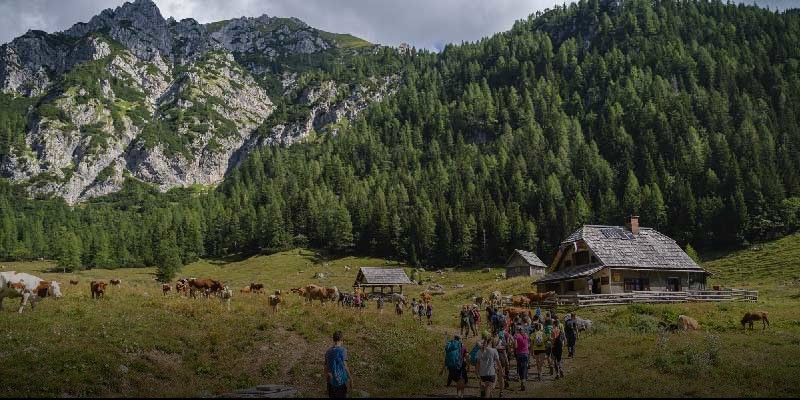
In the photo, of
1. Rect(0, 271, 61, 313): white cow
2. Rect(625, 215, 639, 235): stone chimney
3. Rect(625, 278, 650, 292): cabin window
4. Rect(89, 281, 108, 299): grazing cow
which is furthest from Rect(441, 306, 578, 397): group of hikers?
Rect(625, 215, 639, 235): stone chimney

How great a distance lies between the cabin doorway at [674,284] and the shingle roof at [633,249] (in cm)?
154

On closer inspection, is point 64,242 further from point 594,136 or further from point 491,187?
point 594,136

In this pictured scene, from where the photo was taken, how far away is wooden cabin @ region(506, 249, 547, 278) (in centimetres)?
8188

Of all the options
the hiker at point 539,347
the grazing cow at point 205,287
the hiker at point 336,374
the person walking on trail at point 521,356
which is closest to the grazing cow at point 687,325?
the hiker at point 539,347

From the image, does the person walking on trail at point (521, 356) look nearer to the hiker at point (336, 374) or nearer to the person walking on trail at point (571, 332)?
the person walking on trail at point (571, 332)

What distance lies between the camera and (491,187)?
13875cm

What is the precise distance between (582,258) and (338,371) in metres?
45.9

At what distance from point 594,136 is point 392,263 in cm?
9164

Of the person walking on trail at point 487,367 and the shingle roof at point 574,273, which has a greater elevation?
the shingle roof at point 574,273

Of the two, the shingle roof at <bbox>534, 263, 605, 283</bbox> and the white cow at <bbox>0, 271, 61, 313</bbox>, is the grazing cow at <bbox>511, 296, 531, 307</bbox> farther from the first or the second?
the white cow at <bbox>0, 271, 61, 313</bbox>

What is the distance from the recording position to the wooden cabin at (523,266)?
8188 cm

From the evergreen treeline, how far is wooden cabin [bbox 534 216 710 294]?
1988 inches

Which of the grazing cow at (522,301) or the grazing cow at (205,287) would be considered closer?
the grazing cow at (205,287)

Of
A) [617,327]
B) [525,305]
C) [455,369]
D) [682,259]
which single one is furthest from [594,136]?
[455,369]
